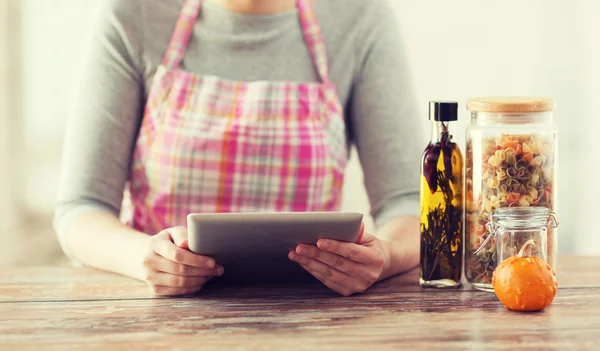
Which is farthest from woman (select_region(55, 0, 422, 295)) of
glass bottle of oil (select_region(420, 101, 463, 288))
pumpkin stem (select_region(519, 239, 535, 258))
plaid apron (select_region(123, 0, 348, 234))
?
pumpkin stem (select_region(519, 239, 535, 258))

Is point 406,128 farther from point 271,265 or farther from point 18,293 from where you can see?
point 18,293

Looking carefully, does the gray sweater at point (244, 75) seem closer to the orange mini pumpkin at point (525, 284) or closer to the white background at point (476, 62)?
the orange mini pumpkin at point (525, 284)

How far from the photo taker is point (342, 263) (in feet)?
3.71

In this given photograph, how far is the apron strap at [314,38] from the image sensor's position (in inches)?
64.2

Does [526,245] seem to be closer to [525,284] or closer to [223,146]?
[525,284]

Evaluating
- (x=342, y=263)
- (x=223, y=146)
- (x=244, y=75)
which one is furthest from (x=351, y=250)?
(x=244, y=75)

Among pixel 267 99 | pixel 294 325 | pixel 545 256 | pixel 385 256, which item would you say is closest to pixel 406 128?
pixel 267 99

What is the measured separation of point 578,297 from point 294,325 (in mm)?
455

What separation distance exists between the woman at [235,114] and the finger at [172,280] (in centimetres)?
31

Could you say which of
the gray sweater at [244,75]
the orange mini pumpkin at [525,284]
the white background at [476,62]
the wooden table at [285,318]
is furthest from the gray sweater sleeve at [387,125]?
the white background at [476,62]

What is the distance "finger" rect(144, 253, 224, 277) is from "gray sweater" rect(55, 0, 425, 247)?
0.36m

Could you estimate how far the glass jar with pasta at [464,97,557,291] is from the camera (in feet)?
3.58

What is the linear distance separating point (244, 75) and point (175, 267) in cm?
60

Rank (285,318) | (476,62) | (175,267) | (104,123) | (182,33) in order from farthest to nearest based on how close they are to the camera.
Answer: (476,62) → (182,33) → (104,123) → (175,267) → (285,318)
